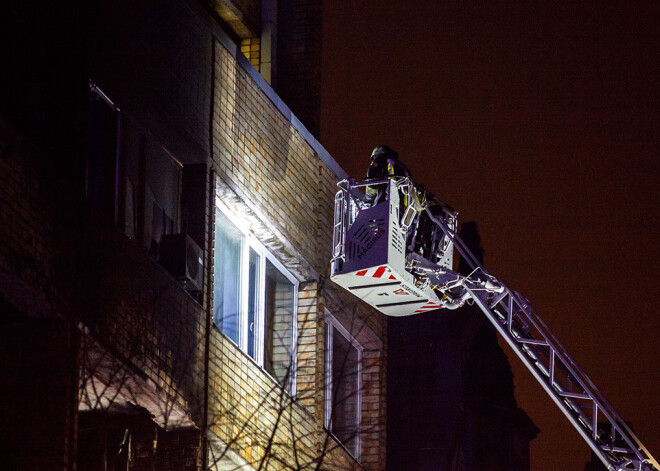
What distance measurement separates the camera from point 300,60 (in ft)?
54.9

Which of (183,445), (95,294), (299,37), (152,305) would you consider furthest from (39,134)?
(299,37)

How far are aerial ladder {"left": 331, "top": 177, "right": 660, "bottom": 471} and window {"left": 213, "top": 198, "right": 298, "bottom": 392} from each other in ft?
2.93

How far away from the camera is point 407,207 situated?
13867 millimetres

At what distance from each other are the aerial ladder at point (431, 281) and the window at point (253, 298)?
0.89 m

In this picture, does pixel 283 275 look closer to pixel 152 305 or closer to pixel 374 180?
pixel 374 180

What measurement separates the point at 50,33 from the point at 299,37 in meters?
7.88

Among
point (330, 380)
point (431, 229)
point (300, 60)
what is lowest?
point (330, 380)

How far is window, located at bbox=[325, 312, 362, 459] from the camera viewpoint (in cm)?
1577

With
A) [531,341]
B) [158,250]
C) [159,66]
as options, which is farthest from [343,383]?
[159,66]

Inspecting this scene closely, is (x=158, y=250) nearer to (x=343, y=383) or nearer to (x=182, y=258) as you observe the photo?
(x=182, y=258)

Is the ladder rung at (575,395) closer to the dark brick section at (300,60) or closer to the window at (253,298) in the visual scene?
the window at (253,298)

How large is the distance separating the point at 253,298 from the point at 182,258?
115 inches

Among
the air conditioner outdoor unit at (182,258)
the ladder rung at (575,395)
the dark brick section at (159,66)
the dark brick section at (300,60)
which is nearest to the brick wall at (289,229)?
the dark brick section at (159,66)

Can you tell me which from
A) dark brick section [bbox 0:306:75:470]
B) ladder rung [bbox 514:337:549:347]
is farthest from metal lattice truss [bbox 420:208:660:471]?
dark brick section [bbox 0:306:75:470]
